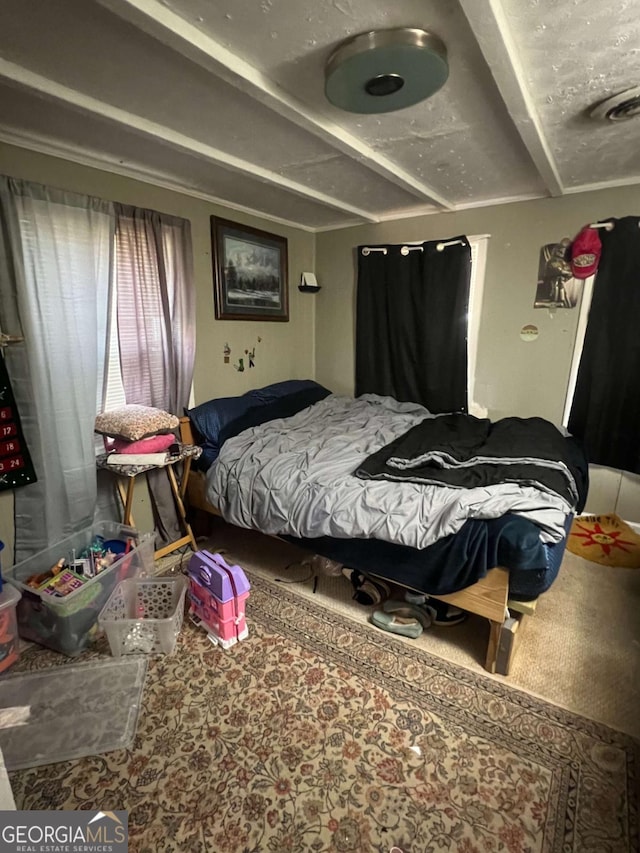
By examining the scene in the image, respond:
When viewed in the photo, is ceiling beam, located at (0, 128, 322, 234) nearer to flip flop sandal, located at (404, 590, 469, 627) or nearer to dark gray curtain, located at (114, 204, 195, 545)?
dark gray curtain, located at (114, 204, 195, 545)

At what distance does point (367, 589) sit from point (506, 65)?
2.15 meters

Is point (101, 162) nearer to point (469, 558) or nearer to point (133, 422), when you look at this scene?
point (133, 422)

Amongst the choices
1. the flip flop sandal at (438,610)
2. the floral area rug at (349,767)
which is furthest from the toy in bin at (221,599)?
the flip flop sandal at (438,610)

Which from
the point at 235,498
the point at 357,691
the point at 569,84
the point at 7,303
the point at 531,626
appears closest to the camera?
the point at 569,84

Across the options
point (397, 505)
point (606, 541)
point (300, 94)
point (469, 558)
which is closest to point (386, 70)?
point (300, 94)

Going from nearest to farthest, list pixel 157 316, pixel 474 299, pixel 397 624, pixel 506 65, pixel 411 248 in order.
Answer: pixel 506 65, pixel 397 624, pixel 157 316, pixel 474 299, pixel 411 248

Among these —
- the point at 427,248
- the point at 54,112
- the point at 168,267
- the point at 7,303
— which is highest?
the point at 54,112

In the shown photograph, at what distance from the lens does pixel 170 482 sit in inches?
100

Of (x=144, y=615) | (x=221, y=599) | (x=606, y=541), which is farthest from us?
(x=606, y=541)

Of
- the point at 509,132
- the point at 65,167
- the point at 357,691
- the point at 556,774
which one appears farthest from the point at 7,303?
the point at 556,774

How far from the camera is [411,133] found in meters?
1.86

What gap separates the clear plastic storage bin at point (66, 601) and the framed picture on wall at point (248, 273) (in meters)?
1.73

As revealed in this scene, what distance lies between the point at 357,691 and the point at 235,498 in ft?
3.66

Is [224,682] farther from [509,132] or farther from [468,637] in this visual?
[509,132]
